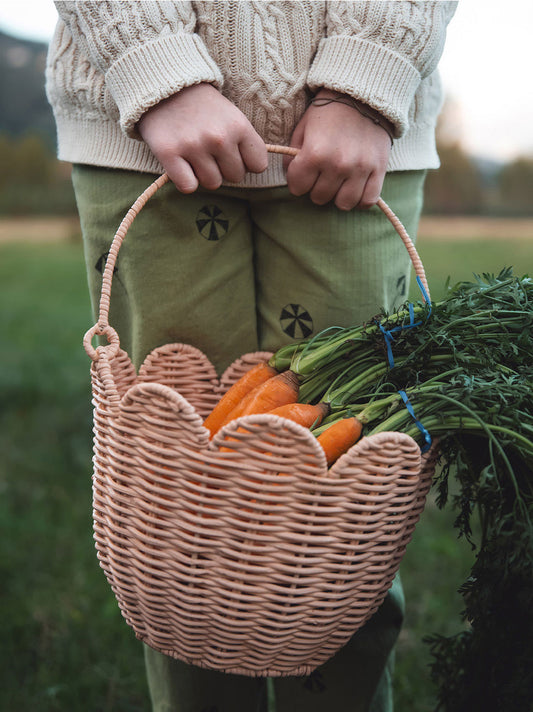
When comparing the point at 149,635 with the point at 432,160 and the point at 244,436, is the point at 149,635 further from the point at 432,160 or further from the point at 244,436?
the point at 432,160

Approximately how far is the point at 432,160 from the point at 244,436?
756 millimetres

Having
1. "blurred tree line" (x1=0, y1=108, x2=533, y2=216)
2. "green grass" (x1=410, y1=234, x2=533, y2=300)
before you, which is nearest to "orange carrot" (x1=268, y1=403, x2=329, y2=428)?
"green grass" (x1=410, y1=234, x2=533, y2=300)

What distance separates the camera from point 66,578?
6.59ft

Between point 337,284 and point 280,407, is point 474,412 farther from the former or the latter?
point 337,284

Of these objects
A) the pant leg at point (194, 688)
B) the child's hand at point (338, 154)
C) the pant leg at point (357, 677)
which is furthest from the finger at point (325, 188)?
the pant leg at point (194, 688)

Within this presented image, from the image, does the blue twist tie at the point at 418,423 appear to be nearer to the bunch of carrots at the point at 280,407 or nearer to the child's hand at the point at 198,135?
the bunch of carrots at the point at 280,407

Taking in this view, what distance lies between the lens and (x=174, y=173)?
103 centimetres

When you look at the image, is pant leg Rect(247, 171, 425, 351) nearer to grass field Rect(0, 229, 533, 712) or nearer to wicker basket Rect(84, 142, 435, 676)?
wicker basket Rect(84, 142, 435, 676)

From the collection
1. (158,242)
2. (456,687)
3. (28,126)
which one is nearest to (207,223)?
(158,242)

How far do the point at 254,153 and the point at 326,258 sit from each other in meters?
0.25

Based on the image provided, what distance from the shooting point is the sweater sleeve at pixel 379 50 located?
1.02 metres

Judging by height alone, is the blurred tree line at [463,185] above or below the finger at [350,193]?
below

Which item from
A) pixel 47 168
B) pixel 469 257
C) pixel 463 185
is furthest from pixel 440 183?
pixel 47 168

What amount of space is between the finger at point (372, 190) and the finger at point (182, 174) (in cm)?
29
